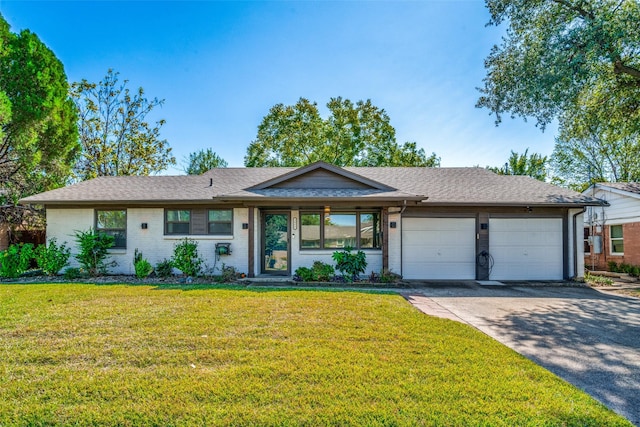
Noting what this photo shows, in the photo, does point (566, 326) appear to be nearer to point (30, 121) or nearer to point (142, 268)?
point (142, 268)

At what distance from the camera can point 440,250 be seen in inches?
416

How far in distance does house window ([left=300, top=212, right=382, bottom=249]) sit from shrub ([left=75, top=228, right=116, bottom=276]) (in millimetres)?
6516

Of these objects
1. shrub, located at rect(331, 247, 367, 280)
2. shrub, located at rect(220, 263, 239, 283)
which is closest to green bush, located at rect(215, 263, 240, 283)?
shrub, located at rect(220, 263, 239, 283)

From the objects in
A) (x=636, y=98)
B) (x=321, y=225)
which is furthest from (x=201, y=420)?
(x=636, y=98)

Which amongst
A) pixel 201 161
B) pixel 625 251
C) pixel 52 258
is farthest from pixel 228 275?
pixel 201 161

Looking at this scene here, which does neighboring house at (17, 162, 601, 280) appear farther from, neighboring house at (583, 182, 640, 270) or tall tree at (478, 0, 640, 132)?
neighboring house at (583, 182, 640, 270)

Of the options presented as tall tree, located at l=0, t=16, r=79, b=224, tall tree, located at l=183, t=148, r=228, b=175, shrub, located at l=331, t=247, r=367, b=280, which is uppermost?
tall tree, located at l=183, t=148, r=228, b=175

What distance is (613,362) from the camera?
4094 millimetres

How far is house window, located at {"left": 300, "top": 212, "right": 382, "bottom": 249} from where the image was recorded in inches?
412

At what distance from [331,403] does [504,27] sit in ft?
44.3

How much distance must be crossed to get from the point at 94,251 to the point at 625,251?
20535 millimetres

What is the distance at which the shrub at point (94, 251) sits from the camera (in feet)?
32.9

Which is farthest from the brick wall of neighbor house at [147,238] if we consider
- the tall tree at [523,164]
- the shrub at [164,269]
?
the tall tree at [523,164]

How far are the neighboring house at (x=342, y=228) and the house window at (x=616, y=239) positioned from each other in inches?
209
